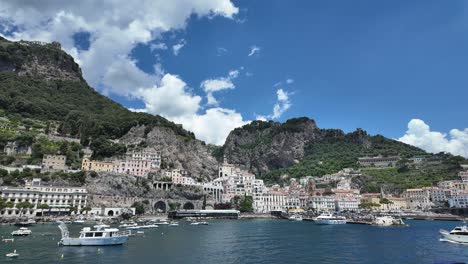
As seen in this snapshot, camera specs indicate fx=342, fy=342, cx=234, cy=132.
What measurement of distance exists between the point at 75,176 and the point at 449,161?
140763 mm

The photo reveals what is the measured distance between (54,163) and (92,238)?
61.8 metres

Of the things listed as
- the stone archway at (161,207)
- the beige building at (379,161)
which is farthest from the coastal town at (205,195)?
the beige building at (379,161)

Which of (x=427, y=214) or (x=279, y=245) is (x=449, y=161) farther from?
(x=279, y=245)

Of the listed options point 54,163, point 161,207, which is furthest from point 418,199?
point 54,163

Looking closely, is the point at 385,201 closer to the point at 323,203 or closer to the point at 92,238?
the point at 323,203

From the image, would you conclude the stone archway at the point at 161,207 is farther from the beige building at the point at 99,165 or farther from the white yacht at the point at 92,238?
the white yacht at the point at 92,238

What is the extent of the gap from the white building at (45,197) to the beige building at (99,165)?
1268cm

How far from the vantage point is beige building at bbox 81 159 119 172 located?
9725cm

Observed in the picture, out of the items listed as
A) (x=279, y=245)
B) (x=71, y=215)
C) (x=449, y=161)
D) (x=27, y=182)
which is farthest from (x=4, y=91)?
(x=449, y=161)

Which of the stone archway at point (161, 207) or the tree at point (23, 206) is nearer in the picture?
the tree at point (23, 206)

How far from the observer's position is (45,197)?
80.1 metres

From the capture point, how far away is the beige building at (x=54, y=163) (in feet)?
295

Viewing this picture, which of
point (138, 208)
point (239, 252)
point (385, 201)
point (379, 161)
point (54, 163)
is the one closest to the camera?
point (239, 252)

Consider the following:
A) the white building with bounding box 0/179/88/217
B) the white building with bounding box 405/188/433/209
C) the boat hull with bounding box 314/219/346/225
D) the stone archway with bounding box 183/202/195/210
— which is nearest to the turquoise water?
the white building with bounding box 0/179/88/217
